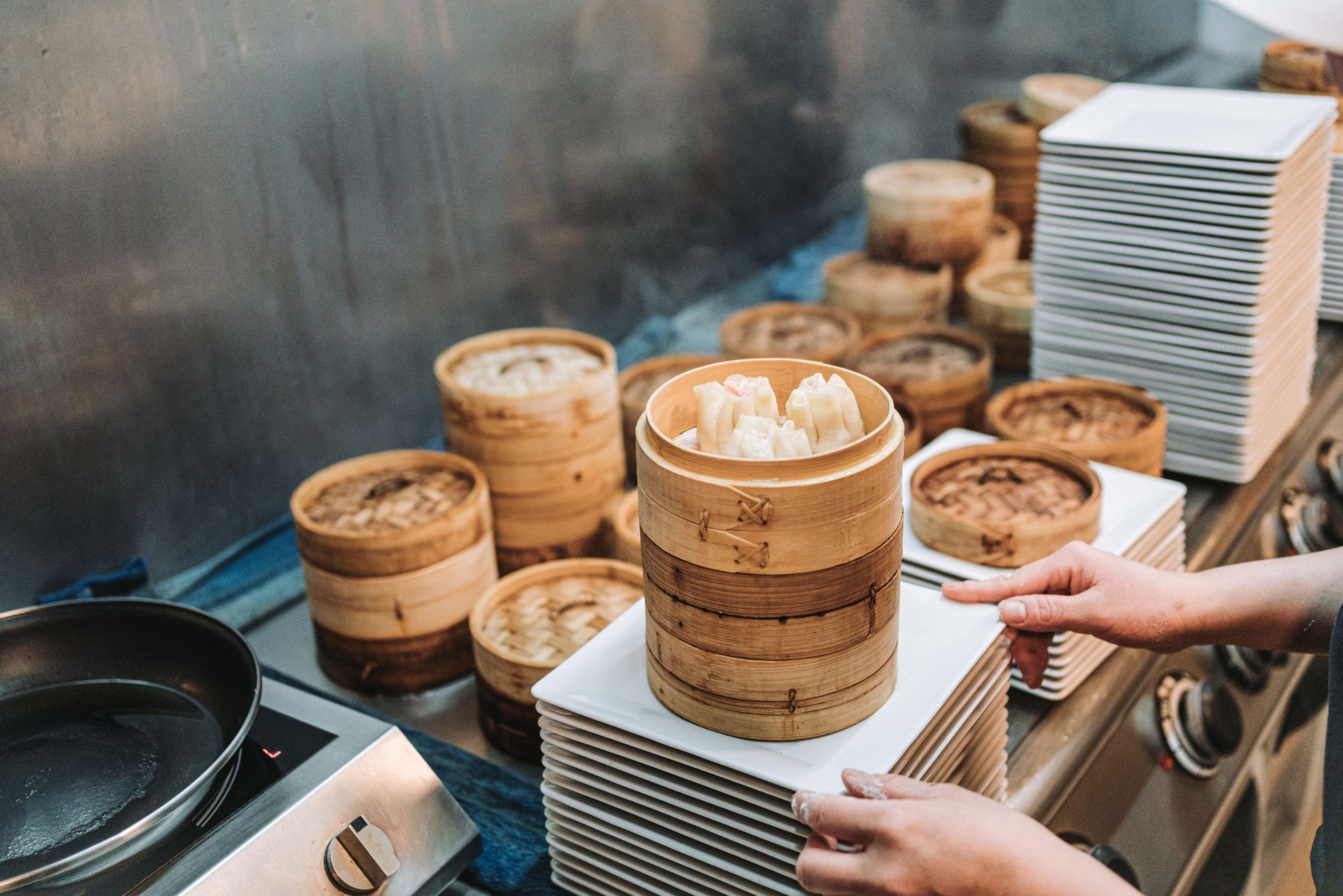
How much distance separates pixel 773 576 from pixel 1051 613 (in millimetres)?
524

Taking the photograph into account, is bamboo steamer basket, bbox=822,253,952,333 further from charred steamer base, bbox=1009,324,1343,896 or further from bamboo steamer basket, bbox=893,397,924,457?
charred steamer base, bbox=1009,324,1343,896

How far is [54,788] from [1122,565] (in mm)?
1432

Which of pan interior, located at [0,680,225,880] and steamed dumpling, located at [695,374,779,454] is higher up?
steamed dumpling, located at [695,374,779,454]

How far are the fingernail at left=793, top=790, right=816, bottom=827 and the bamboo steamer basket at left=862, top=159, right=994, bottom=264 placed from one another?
7.06 ft

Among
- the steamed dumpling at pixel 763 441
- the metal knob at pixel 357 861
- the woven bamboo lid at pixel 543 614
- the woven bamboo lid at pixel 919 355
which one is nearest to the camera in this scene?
the steamed dumpling at pixel 763 441

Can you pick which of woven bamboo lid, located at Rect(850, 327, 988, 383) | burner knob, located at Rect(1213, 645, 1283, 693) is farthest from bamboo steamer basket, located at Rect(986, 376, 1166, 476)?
burner knob, located at Rect(1213, 645, 1283, 693)

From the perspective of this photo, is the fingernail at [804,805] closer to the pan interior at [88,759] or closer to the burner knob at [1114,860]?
the pan interior at [88,759]

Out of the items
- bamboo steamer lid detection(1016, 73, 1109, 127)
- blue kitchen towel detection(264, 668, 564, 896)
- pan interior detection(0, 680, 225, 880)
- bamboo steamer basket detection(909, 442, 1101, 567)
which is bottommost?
blue kitchen towel detection(264, 668, 564, 896)

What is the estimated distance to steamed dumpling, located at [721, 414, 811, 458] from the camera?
1.23 metres

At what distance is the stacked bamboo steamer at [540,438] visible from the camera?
2.07 m

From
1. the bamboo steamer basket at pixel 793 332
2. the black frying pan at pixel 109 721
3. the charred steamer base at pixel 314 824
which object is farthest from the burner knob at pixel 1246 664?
the black frying pan at pixel 109 721

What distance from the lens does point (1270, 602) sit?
1.55m

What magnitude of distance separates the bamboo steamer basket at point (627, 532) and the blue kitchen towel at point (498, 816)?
45 cm

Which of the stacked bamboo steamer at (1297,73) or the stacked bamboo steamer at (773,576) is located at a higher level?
the stacked bamboo steamer at (1297,73)
